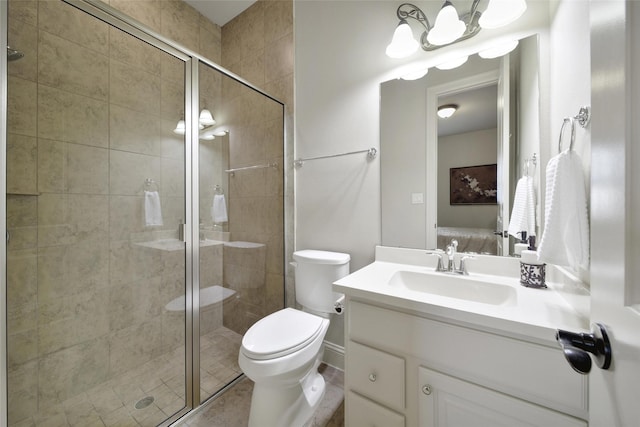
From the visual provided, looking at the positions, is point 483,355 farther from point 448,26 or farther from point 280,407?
point 448,26

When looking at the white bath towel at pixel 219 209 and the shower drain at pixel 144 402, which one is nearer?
the shower drain at pixel 144 402

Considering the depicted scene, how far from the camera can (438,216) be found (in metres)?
1.34

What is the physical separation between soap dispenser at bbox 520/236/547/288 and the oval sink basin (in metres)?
0.09

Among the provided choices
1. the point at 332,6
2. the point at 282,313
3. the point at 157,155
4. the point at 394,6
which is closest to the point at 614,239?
the point at 282,313

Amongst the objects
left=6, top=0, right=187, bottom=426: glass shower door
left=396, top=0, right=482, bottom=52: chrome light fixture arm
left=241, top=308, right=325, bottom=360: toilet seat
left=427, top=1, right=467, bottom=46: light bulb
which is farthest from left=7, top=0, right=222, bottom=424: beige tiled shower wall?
left=427, top=1, right=467, bottom=46: light bulb

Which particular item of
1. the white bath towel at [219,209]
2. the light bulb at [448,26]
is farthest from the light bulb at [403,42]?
the white bath towel at [219,209]

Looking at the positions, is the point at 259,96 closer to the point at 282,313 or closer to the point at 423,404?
the point at 282,313

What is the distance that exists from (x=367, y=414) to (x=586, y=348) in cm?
85

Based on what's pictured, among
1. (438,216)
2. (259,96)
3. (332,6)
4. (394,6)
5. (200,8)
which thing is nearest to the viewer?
(438,216)

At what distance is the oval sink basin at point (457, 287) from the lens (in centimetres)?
101

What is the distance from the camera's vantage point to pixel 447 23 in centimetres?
121

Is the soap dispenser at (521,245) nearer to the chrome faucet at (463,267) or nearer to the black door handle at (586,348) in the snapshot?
the chrome faucet at (463,267)

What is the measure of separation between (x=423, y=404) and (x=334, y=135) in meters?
1.50

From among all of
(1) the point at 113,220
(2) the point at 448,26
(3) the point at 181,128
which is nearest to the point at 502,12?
(2) the point at 448,26
